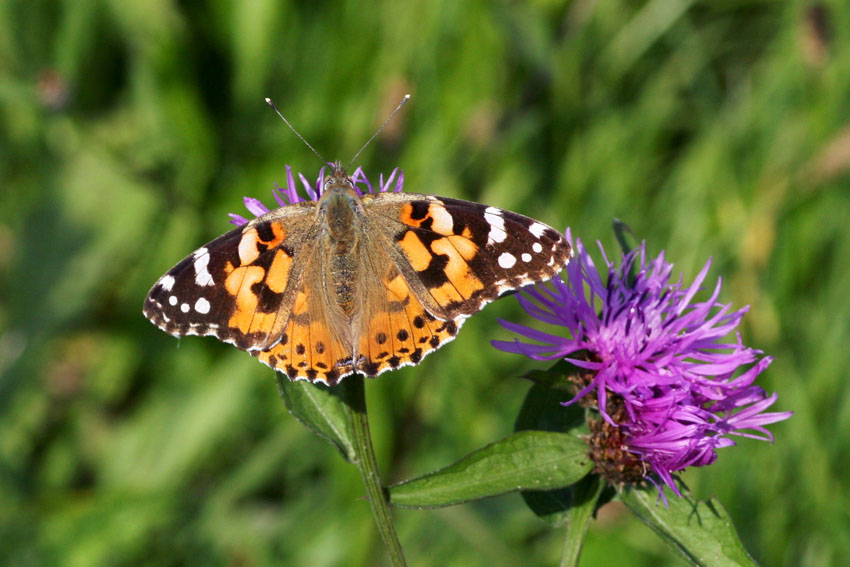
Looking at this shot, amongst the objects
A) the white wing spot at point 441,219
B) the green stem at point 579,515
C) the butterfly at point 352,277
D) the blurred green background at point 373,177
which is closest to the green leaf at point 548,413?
the green stem at point 579,515

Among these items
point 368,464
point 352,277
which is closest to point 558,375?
point 368,464

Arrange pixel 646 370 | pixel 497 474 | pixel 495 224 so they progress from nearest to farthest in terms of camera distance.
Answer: pixel 497 474, pixel 646 370, pixel 495 224

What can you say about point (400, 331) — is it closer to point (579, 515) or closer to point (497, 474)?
point (497, 474)

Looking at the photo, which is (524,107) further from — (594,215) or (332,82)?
(332,82)

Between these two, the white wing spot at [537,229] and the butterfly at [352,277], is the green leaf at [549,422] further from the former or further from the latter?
the white wing spot at [537,229]

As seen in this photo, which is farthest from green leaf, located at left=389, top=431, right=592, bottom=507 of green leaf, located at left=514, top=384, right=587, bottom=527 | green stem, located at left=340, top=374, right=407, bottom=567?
green leaf, located at left=514, top=384, right=587, bottom=527

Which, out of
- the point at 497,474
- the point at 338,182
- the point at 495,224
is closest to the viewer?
the point at 497,474
